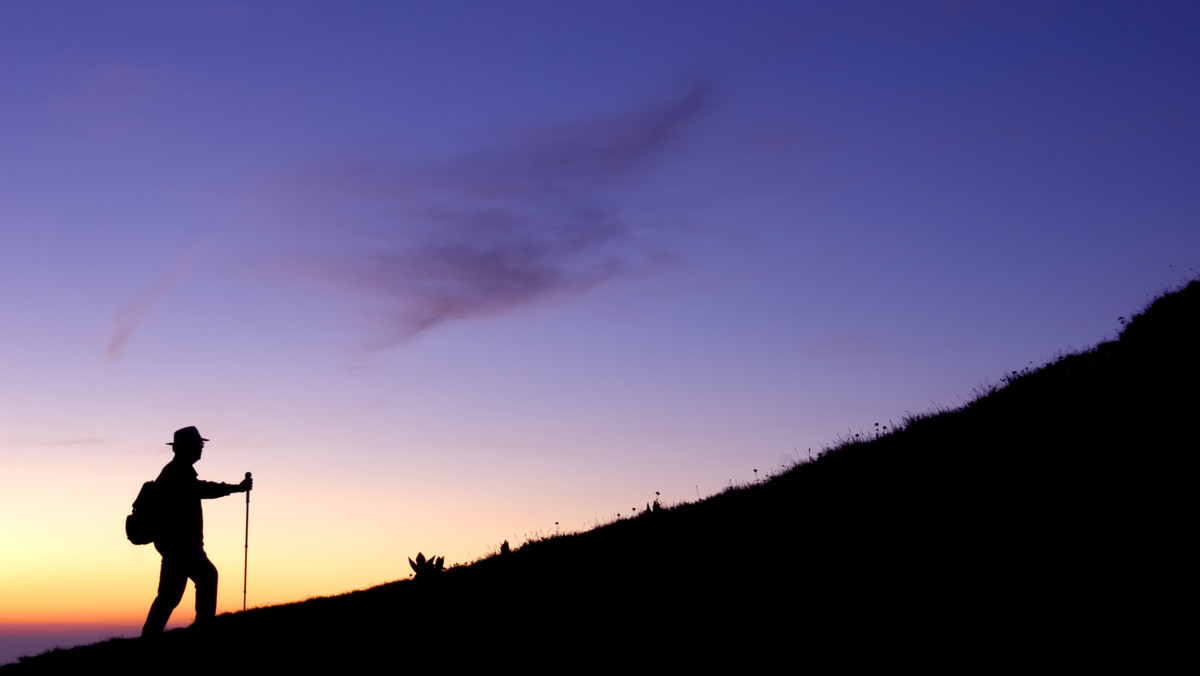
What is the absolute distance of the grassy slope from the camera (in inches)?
368

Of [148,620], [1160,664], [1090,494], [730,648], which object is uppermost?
[148,620]

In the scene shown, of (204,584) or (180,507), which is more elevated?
(180,507)

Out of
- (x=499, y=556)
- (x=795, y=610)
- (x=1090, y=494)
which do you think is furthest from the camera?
(x=499, y=556)

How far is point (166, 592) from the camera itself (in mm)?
14750

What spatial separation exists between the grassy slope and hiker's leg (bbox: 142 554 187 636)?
57 centimetres

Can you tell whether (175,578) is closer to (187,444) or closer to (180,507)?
(180,507)

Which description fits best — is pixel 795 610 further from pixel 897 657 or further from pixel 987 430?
pixel 987 430

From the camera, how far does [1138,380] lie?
604 inches

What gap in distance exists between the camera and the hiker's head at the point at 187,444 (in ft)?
49.9

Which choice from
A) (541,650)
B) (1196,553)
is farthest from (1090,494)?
(541,650)

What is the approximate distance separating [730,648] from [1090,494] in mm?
4790

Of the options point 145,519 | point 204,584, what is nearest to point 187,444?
point 145,519

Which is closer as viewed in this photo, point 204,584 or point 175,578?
point 175,578

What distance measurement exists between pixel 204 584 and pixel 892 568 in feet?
33.2
